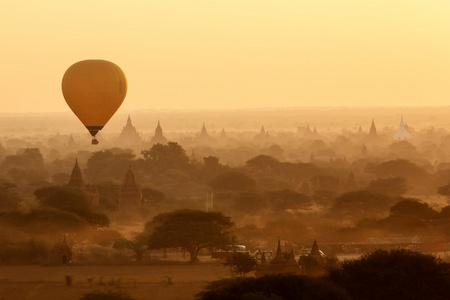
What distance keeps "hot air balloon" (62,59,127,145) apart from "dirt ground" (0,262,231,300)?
527 centimetres

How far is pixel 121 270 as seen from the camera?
47.5 metres

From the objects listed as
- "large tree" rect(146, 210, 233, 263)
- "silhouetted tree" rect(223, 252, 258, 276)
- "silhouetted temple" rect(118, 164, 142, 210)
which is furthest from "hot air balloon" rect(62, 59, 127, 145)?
"silhouetted temple" rect(118, 164, 142, 210)

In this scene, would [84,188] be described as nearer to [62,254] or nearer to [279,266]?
[62,254]

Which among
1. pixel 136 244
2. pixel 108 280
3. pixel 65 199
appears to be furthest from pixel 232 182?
pixel 108 280

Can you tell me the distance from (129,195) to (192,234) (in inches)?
915

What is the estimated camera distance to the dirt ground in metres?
41.4

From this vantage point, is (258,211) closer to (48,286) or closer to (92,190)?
(92,190)

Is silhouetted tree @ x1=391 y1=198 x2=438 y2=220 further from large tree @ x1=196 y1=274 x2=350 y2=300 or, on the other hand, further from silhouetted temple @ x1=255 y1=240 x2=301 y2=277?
large tree @ x1=196 y1=274 x2=350 y2=300

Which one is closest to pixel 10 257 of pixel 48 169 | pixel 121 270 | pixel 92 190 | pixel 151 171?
pixel 121 270

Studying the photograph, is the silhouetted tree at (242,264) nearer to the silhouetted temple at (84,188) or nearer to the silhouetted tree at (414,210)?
the silhouetted tree at (414,210)

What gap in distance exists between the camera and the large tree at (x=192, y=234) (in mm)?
50938

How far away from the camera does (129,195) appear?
244 feet

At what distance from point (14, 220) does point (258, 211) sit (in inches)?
742

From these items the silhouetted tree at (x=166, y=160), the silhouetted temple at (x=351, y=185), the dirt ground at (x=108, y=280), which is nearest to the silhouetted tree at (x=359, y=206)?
the silhouetted temple at (x=351, y=185)
